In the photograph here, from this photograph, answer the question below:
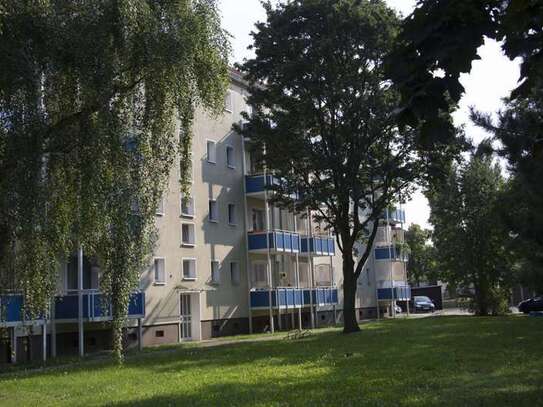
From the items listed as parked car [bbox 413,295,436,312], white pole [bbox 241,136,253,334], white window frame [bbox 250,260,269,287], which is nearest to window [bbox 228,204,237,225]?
white pole [bbox 241,136,253,334]

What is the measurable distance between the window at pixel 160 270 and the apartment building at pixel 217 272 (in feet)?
0.16

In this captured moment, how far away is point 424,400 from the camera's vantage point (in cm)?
1073

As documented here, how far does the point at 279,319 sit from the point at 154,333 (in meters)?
10.7

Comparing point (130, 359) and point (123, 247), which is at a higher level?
point (123, 247)

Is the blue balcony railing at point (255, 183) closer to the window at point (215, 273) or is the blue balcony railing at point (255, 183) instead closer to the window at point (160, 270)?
the window at point (215, 273)

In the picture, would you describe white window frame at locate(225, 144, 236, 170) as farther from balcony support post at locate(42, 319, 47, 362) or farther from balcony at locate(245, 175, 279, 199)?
balcony support post at locate(42, 319, 47, 362)

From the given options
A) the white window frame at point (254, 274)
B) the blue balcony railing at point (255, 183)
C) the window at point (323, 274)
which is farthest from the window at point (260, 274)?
the window at point (323, 274)

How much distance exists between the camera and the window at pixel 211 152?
119 ft

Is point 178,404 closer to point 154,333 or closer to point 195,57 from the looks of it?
point 195,57

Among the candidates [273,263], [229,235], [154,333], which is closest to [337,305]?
[273,263]

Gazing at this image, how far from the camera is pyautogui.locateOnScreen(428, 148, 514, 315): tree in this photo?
143ft

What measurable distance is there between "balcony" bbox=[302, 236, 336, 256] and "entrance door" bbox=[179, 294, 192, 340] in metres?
10.6

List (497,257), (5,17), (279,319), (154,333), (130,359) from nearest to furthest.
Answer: (5,17) → (130,359) → (154,333) → (279,319) → (497,257)

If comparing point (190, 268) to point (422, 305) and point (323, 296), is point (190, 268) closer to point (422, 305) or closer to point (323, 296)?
point (323, 296)
